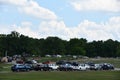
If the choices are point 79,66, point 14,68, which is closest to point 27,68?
point 14,68

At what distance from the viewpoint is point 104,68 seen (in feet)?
298

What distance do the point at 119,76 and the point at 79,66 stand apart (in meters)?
76.1

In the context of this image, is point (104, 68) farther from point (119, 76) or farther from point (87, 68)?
point (119, 76)

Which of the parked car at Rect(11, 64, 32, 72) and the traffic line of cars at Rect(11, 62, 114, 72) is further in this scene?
the traffic line of cars at Rect(11, 62, 114, 72)

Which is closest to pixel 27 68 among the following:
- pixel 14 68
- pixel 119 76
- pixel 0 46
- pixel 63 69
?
pixel 14 68

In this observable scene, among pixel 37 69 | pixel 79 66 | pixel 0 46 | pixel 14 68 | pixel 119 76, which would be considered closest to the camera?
pixel 119 76

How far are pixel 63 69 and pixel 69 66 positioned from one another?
2.49m

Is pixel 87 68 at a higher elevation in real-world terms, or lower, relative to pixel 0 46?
lower

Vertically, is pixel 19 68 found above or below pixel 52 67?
below

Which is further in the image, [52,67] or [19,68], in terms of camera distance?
[52,67]

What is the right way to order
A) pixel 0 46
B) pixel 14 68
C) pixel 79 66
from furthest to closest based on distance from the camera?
1. pixel 0 46
2. pixel 79 66
3. pixel 14 68

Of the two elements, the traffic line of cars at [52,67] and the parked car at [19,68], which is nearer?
the parked car at [19,68]

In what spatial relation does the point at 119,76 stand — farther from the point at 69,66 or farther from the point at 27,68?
the point at 69,66

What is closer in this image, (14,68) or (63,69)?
(14,68)
